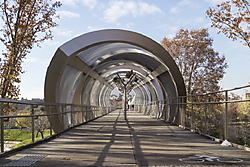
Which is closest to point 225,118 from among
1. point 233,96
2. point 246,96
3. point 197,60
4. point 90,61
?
point 233,96

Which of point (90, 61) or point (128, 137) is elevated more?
point (90, 61)

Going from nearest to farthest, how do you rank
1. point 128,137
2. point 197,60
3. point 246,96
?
point 246,96
point 128,137
point 197,60

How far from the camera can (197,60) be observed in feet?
75.2

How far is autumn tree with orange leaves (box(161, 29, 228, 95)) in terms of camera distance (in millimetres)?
22625

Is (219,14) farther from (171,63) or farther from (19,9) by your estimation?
(19,9)

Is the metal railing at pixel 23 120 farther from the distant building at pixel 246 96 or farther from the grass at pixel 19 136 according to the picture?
the distant building at pixel 246 96

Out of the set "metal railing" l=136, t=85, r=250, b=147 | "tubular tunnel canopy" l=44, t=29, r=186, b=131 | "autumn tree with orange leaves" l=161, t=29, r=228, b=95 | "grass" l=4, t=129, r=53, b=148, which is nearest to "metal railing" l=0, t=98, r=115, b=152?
"grass" l=4, t=129, r=53, b=148

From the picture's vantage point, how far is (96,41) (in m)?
12.9

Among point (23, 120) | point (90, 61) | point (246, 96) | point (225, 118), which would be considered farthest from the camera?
point (90, 61)

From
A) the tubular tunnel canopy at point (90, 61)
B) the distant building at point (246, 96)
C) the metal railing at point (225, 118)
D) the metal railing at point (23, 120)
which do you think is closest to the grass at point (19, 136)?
the metal railing at point (23, 120)

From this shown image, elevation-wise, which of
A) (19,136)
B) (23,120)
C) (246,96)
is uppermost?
(246,96)

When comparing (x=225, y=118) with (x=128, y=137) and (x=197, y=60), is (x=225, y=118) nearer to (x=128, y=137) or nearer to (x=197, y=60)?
(x=128, y=137)

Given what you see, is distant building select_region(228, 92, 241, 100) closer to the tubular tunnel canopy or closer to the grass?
Answer: the grass

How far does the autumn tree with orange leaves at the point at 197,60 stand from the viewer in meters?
22.6
